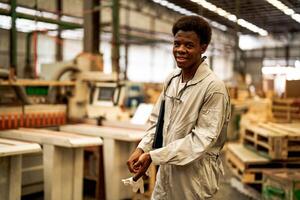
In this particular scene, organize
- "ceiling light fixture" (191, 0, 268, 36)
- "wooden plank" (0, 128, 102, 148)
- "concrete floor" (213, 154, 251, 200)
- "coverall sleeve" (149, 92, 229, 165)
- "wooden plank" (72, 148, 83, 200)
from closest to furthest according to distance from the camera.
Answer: "coverall sleeve" (149, 92, 229, 165), "wooden plank" (0, 128, 102, 148), "wooden plank" (72, 148, 83, 200), "concrete floor" (213, 154, 251, 200), "ceiling light fixture" (191, 0, 268, 36)

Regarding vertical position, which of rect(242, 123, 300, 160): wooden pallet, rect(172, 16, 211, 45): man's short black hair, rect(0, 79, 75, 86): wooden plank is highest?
rect(172, 16, 211, 45): man's short black hair

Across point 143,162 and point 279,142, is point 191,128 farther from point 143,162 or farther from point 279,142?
point 279,142

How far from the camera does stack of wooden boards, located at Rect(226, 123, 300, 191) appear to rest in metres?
3.91

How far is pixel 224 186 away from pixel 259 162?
80 centimetres

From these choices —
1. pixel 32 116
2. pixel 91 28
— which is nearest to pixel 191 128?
pixel 32 116

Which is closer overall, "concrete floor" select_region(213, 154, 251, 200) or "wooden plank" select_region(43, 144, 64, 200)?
"wooden plank" select_region(43, 144, 64, 200)

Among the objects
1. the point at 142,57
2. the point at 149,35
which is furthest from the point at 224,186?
the point at 142,57

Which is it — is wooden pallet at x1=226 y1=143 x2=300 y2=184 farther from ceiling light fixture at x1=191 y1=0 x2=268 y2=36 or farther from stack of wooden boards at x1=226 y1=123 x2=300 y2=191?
ceiling light fixture at x1=191 y1=0 x2=268 y2=36

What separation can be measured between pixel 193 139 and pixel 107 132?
7.67 feet

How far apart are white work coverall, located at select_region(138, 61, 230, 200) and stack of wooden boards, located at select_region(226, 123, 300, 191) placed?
230cm

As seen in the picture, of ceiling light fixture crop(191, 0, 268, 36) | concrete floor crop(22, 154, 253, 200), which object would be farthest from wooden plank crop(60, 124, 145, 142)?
ceiling light fixture crop(191, 0, 268, 36)

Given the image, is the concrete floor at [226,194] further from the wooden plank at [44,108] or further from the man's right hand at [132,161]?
the man's right hand at [132,161]

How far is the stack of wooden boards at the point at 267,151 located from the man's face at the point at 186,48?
2.46m

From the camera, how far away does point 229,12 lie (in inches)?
181
